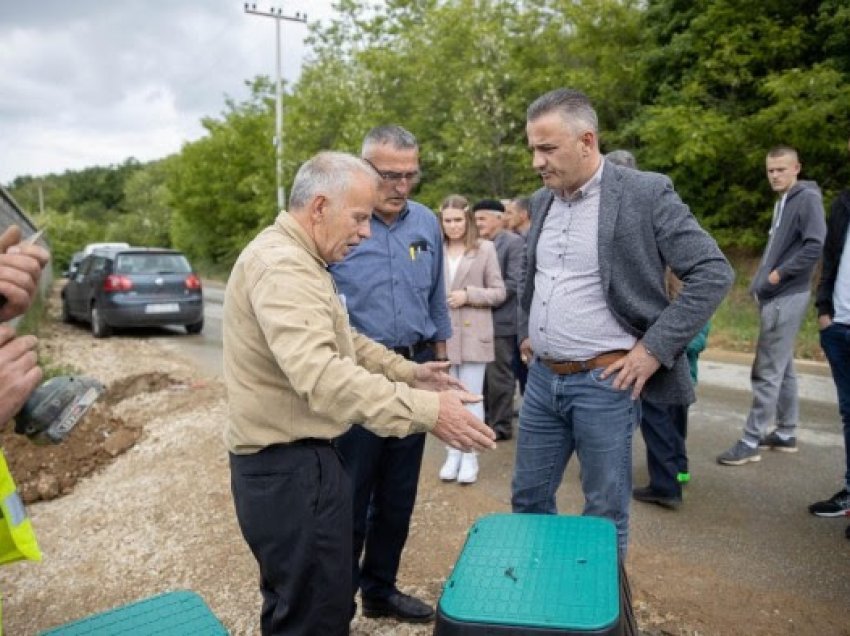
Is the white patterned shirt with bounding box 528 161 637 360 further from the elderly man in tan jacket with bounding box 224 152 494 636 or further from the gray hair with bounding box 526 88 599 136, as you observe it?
the elderly man in tan jacket with bounding box 224 152 494 636

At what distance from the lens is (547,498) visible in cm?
302

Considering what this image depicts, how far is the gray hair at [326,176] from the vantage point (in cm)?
229

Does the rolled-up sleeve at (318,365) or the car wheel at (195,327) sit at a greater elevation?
the rolled-up sleeve at (318,365)

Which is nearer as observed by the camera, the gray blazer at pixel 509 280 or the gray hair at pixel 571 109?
the gray hair at pixel 571 109

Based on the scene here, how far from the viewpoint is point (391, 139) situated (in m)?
3.11

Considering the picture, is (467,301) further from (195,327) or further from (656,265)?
(195,327)

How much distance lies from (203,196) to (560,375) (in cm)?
3689

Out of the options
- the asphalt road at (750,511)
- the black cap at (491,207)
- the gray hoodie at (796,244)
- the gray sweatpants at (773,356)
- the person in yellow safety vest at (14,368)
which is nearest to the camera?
the person in yellow safety vest at (14,368)

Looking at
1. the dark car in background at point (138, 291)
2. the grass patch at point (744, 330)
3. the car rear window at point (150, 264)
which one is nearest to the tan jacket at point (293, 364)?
the grass patch at point (744, 330)

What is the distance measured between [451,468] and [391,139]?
109 inches

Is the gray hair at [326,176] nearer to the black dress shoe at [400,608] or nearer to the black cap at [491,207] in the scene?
the black dress shoe at [400,608]

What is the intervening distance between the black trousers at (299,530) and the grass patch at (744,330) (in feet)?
27.3

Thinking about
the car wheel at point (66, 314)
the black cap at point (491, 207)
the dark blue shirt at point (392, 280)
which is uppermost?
the black cap at point (491, 207)

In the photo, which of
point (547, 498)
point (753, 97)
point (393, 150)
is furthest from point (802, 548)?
point (753, 97)
